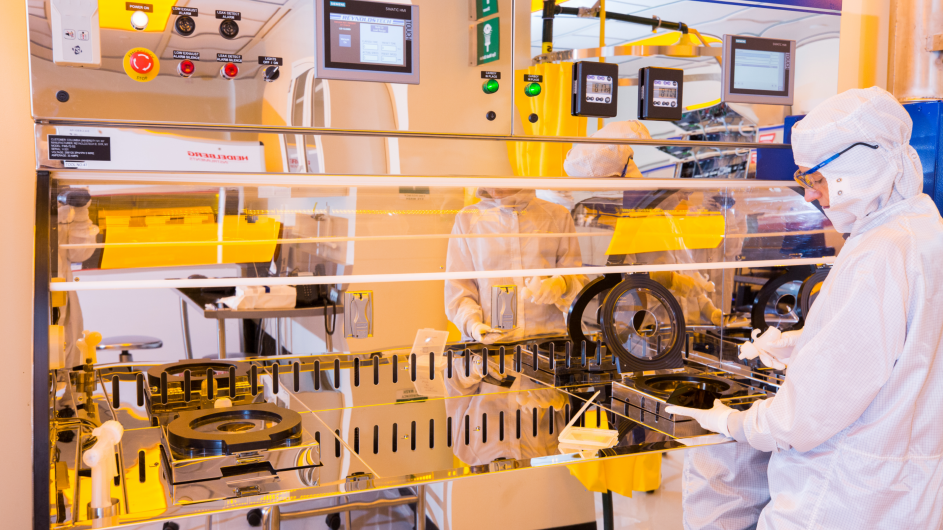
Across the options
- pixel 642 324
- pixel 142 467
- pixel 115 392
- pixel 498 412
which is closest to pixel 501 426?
Result: pixel 498 412

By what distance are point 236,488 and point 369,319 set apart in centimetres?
58

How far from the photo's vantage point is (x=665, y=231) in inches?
77.0

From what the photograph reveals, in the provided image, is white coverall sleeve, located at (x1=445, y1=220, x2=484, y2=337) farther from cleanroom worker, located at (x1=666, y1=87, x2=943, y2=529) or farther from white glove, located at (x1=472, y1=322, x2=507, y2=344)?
cleanroom worker, located at (x1=666, y1=87, x2=943, y2=529)

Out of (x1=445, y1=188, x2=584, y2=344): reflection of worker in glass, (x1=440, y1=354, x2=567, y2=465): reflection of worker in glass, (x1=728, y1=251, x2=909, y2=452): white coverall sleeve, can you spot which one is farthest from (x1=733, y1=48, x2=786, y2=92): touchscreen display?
(x1=440, y1=354, x2=567, y2=465): reflection of worker in glass

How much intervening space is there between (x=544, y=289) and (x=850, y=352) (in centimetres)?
78

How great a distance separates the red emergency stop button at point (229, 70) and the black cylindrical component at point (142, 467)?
0.73 m

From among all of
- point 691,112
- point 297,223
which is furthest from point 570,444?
point 691,112

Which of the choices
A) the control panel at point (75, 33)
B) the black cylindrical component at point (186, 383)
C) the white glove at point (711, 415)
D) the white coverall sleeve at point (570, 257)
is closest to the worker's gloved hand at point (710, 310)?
the white coverall sleeve at point (570, 257)

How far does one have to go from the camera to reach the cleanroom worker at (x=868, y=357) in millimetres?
1246

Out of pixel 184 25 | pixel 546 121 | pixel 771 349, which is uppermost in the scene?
pixel 184 25

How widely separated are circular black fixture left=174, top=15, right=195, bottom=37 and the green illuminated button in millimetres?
618

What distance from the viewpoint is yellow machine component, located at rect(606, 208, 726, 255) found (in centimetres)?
190

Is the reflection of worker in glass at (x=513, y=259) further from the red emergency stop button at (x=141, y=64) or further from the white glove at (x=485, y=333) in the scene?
the red emergency stop button at (x=141, y=64)

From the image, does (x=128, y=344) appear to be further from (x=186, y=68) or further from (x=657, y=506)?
(x=657, y=506)
